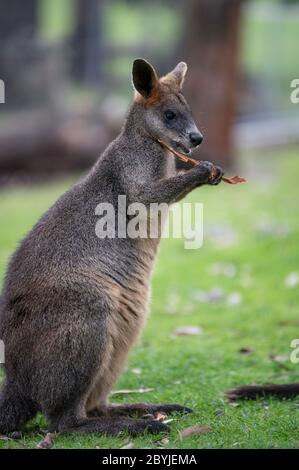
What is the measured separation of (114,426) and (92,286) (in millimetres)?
797

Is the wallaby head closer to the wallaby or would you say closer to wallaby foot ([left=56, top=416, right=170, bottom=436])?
the wallaby

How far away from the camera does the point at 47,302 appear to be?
195 inches

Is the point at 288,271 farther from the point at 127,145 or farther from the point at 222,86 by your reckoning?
the point at 222,86

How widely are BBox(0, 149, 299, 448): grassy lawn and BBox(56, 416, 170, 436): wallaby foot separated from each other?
0.06 m

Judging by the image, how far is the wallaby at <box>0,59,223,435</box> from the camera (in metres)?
4.84

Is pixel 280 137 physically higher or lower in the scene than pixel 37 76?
lower

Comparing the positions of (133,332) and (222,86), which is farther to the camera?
(222,86)

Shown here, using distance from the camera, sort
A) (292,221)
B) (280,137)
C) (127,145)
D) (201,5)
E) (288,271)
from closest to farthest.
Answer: (127,145)
(288,271)
(292,221)
(201,5)
(280,137)

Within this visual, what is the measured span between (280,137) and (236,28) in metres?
3.89

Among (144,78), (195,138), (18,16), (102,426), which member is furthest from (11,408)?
(18,16)

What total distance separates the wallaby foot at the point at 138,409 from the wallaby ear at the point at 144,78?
1.99 metres

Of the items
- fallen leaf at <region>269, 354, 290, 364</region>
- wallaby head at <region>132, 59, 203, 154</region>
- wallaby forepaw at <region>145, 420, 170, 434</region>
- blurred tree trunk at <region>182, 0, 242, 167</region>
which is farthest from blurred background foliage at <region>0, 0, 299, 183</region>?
wallaby forepaw at <region>145, 420, 170, 434</region>
